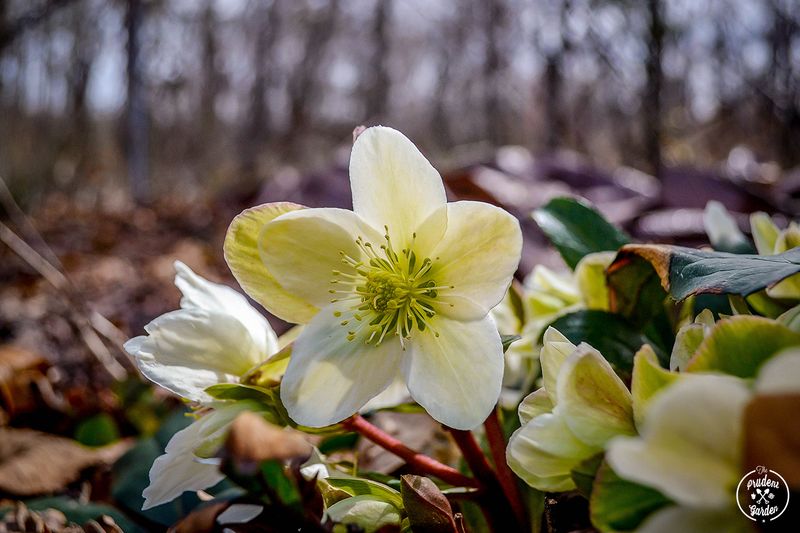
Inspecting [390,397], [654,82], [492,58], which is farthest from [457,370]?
[492,58]

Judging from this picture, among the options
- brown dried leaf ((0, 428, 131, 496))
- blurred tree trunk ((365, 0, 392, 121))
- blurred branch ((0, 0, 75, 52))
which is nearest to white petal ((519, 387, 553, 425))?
brown dried leaf ((0, 428, 131, 496))

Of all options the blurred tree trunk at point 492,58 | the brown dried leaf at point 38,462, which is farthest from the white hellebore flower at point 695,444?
the blurred tree trunk at point 492,58

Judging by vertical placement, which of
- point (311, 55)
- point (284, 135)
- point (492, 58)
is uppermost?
point (311, 55)

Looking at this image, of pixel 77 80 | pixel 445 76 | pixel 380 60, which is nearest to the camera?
pixel 77 80

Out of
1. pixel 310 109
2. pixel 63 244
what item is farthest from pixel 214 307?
pixel 310 109

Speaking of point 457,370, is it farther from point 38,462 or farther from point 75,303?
point 75,303

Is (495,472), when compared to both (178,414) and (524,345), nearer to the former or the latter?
(524,345)
